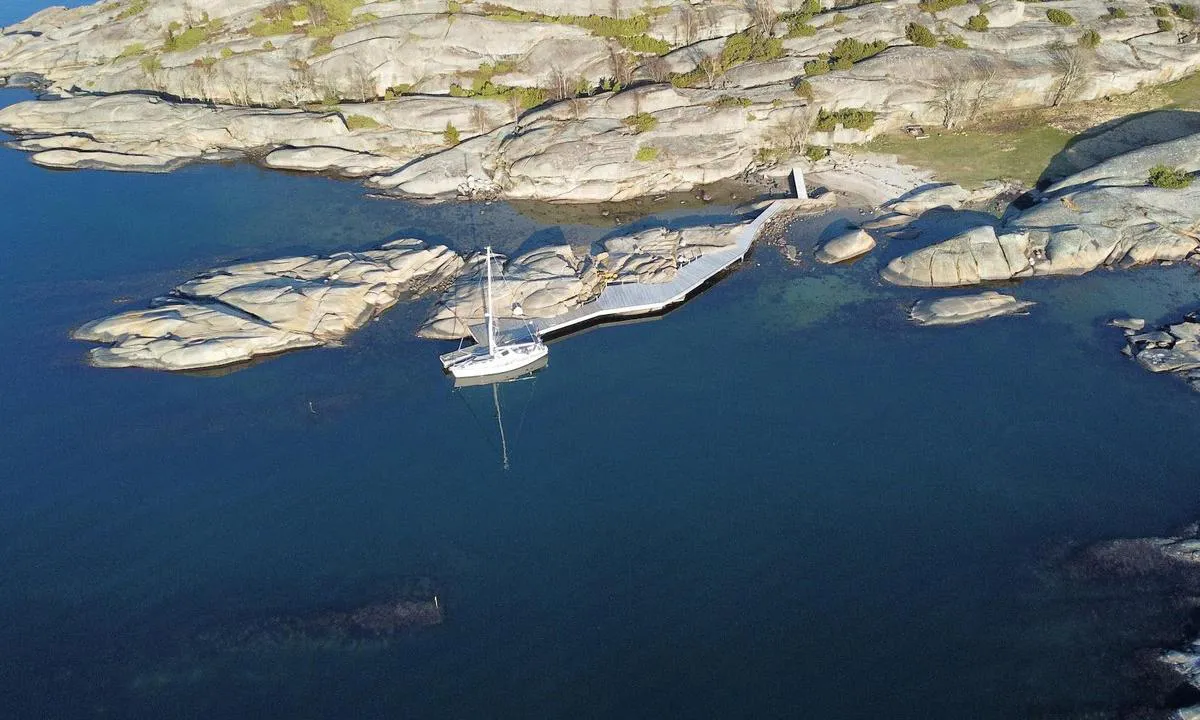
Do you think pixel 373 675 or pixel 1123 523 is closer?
pixel 373 675

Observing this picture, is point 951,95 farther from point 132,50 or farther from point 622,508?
point 132,50

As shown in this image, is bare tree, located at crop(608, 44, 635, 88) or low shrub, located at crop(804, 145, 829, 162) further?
bare tree, located at crop(608, 44, 635, 88)

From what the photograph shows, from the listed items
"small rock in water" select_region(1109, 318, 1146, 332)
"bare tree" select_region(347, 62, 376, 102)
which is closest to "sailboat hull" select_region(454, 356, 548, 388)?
"small rock in water" select_region(1109, 318, 1146, 332)

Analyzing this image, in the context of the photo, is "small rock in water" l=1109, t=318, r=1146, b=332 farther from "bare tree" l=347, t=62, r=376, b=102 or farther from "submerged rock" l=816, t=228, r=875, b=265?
"bare tree" l=347, t=62, r=376, b=102

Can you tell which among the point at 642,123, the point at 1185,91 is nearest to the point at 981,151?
the point at 1185,91

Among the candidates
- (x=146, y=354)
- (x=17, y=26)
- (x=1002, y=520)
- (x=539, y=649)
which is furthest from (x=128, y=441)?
(x=17, y=26)

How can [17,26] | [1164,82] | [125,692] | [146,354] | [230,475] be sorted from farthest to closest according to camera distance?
[17,26]
[1164,82]
[146,354]
[230,475]
[125,692]

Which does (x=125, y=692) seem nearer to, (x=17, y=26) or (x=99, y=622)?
(x=99, y=622)
